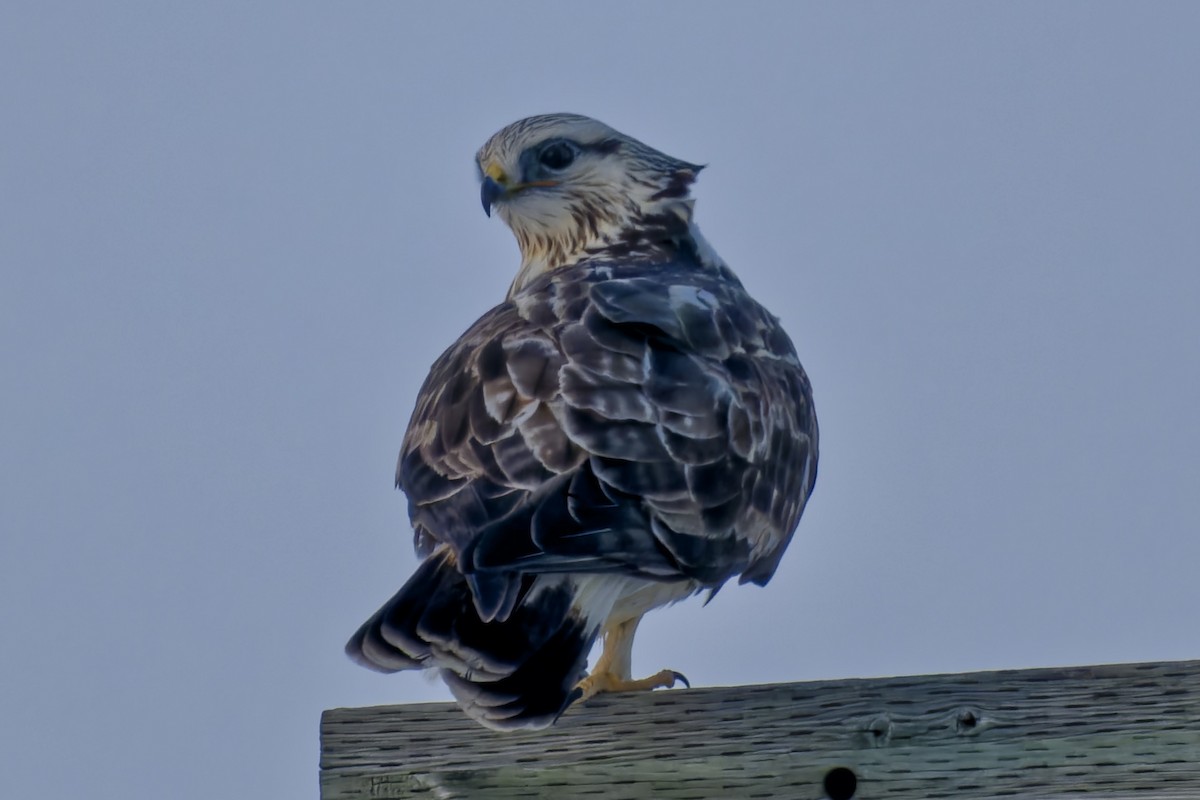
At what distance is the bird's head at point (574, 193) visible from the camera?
251 inches

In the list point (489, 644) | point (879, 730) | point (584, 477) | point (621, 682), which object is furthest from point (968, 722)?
point (621, 682)

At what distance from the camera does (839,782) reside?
3.11 metres

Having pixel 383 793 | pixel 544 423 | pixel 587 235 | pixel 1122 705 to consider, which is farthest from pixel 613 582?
pixel 587 235

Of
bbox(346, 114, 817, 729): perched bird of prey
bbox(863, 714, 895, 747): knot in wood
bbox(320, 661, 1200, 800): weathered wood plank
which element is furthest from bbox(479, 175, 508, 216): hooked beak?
bbox(863, 714, 895, 747): knot in wood

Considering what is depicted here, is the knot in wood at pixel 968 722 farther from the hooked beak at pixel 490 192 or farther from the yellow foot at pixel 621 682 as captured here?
the hooked beak at pixel 490 192

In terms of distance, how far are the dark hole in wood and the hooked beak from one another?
3573 millimetres

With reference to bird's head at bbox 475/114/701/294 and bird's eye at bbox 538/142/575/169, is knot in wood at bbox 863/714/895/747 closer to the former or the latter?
bird's head at bbox 475/114/701/294

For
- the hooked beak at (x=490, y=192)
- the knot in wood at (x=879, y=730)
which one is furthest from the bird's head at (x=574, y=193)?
the knot in wood at (x=879, y=730)

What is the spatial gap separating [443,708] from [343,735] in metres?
0.22

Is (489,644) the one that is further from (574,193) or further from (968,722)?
(574,193)

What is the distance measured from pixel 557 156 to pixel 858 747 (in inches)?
147

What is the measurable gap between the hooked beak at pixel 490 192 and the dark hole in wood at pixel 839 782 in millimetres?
3573

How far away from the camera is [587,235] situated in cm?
645

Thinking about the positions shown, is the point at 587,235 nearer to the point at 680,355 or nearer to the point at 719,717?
the point at 680,355
